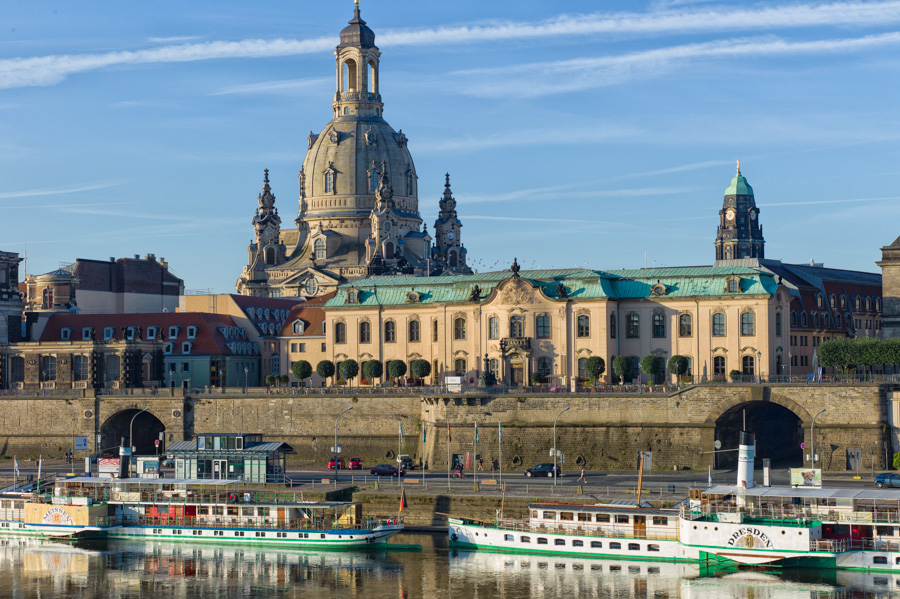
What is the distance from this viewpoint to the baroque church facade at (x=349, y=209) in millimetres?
172500

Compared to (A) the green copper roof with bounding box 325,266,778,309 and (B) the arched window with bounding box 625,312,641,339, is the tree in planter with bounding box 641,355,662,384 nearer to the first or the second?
(B) the arched window with bounding box 625,312,641,339

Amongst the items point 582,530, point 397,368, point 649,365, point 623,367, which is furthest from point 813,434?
point 397,368

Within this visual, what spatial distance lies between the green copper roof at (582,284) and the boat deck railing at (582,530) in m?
33.2

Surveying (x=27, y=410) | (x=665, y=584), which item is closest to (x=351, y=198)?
(x=27, y=410)

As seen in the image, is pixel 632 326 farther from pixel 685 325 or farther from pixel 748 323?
pixel 748 323

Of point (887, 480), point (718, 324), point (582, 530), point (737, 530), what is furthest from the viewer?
point (718, 324)

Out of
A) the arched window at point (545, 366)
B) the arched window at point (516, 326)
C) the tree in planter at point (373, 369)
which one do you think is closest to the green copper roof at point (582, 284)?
the arched window at point (516, 326)

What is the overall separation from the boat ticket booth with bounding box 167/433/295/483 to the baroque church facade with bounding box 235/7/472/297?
7586cm

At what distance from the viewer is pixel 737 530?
2886 inches

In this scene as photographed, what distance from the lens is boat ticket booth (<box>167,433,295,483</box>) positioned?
91.5 m

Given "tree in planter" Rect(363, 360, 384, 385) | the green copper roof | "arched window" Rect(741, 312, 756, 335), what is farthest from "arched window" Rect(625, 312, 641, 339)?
"tree in planter" Rect(363, 360, 384, 385)

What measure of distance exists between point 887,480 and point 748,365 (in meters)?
23.0

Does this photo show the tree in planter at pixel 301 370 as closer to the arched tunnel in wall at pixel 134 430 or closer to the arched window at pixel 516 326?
the arched tunnel in wall at pixel 134 430

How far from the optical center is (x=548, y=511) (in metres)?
78.6
